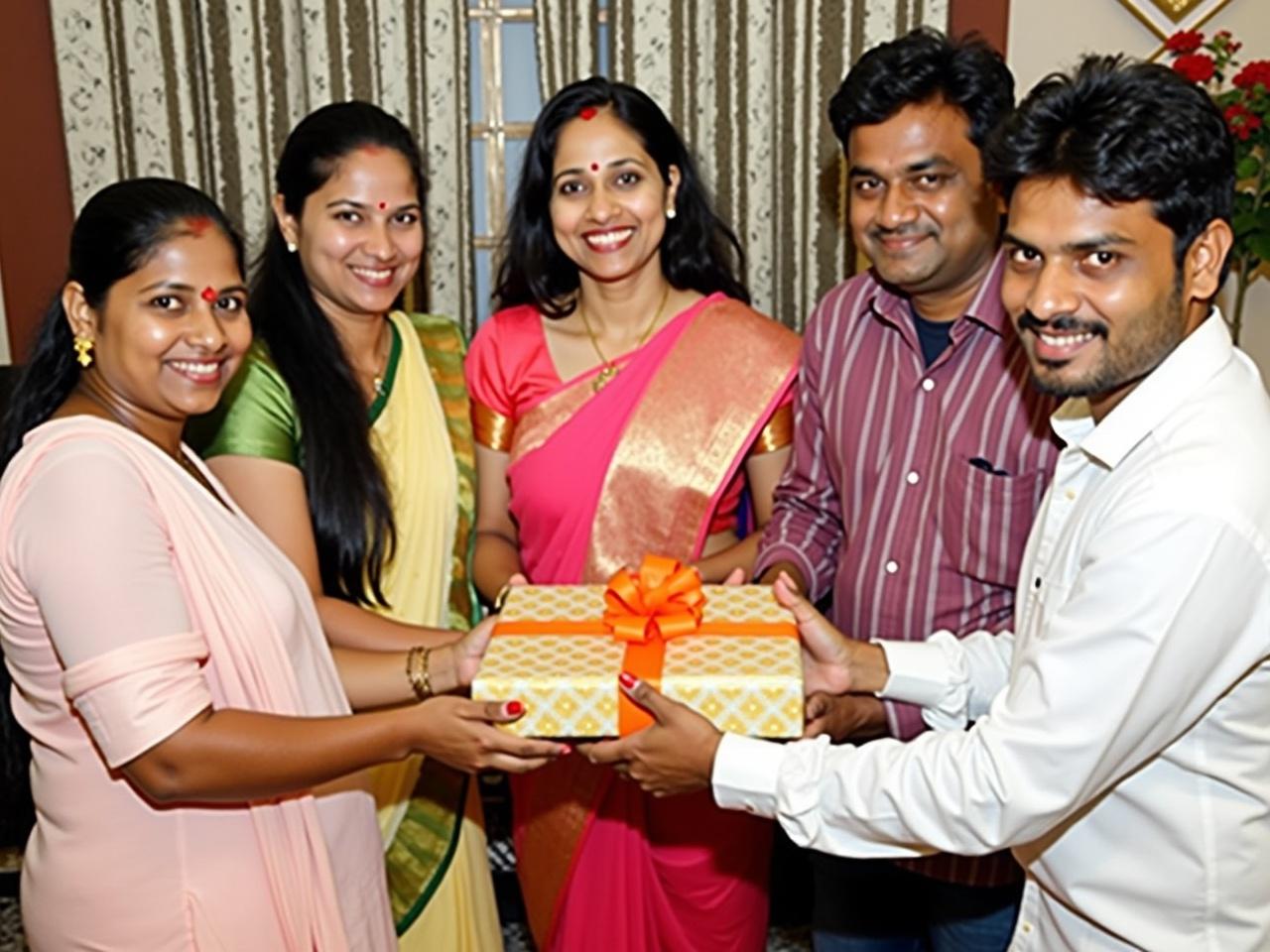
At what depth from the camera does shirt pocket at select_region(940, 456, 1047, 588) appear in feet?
5.90

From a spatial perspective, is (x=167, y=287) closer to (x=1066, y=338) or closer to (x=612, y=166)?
(x=612, y=166)

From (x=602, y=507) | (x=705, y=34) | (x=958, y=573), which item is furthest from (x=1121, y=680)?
(x=705, y=34)

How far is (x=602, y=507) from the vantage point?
2213 millimetres

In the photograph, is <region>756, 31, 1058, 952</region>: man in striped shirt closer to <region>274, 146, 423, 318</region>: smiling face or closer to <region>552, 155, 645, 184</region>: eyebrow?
<region>552, 155, 645, 184</region>: eyebrow

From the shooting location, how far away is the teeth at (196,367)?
60.7 inches

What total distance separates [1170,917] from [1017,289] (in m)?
0.70

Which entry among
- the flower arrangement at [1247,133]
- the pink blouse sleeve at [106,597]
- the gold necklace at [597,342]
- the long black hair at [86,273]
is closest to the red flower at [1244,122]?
the flower arrangement at [1247,133]

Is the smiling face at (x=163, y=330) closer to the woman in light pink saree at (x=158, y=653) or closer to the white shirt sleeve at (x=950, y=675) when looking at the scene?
the woman in light pink saree at (x=158, y=653)

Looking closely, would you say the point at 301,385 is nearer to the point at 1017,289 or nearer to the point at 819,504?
the point at 819,504

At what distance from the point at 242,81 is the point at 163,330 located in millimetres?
2264

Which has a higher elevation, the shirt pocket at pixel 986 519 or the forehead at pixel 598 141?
the forehead at pixel 598 141

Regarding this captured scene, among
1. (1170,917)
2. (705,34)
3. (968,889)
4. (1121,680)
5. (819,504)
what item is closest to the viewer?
(1121,680)

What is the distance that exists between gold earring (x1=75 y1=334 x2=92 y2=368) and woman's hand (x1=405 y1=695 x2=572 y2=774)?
0.60m

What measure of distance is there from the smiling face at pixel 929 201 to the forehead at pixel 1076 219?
1.72 feet
